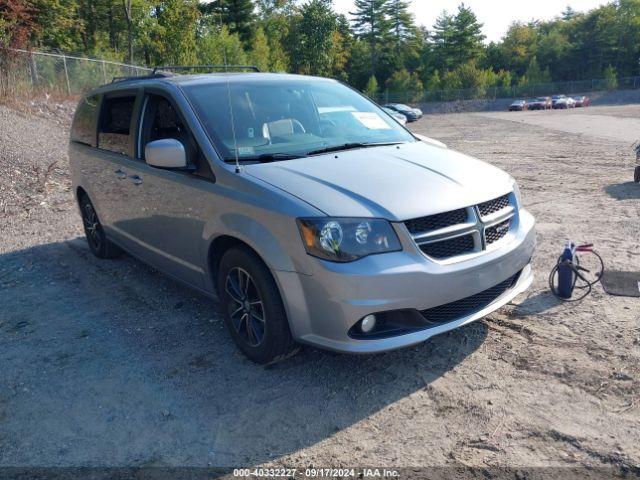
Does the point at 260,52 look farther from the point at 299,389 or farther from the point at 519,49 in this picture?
the point at 299,389

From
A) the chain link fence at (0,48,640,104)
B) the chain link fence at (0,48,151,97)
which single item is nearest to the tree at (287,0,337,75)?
the chain link fence at (0,48,640,104)

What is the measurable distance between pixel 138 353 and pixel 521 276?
287cm

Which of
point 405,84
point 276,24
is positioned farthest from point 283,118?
point 405,84

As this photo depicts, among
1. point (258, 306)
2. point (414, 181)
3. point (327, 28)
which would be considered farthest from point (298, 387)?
point (327, 28)

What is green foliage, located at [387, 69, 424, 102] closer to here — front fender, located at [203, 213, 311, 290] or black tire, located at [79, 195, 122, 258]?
black tire, located at [79, 195, 122, 258]

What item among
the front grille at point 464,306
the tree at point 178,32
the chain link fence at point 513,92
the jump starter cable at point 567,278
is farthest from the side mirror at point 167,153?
the chain link fence at point 513,92

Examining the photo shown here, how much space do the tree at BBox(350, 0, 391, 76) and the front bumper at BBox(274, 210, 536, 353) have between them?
303 feet

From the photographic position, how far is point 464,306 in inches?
141

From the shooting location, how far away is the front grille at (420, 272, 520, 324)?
11.3 feet

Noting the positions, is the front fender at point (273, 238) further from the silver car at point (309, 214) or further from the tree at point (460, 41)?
the tree at point (460, 41)

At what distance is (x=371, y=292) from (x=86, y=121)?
14.8ft

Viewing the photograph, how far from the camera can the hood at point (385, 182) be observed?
3.34 m

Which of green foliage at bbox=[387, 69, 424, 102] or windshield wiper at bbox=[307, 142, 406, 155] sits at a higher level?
green foliage at bbox=[387, 69, 424, 102]

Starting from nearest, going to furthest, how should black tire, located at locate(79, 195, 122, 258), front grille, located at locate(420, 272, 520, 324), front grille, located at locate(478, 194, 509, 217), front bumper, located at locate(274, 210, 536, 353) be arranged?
front bumper, located at locate(274, 210, 536, 353)
front grille, located at locate(420, 272, 520, 324)
front grille, located at locate(478, 194, 509, 217)
black tire, located at locate(79, 195, 122, 258)
